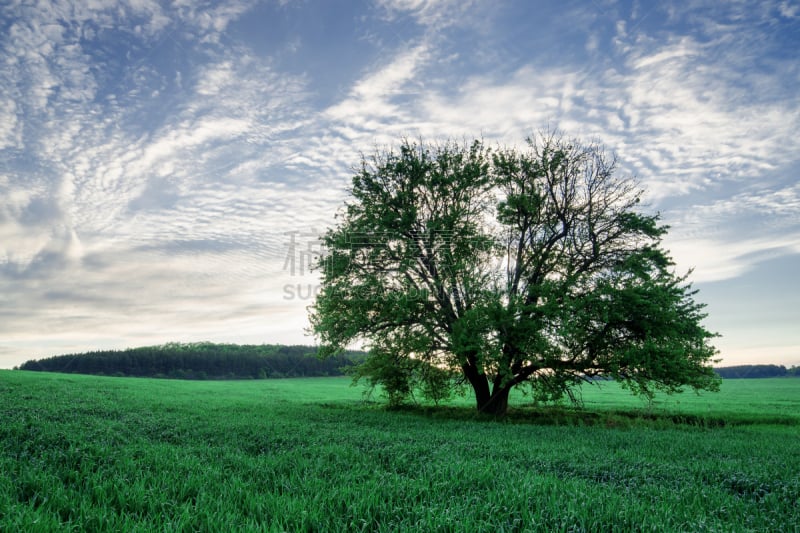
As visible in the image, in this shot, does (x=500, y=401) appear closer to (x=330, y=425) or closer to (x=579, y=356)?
(x=579, y=356)

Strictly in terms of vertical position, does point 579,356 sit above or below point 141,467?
above

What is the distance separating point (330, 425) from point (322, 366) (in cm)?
10121

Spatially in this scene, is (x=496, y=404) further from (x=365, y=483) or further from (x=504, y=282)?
(x=365, y=483)

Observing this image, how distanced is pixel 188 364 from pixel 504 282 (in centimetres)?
10423

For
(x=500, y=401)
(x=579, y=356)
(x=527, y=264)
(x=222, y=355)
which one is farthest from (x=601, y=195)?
(x=222, y=355)

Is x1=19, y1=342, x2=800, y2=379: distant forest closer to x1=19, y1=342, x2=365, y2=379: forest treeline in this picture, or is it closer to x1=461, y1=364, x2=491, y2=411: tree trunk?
x1=19, y1=342, x2=365, y2=379: forest treeline

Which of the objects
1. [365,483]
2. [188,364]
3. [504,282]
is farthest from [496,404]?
[188,364]

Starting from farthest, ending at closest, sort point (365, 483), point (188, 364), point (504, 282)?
point (188, 364), point (504, 282), point (365, 483)

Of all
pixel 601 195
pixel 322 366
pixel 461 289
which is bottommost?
pixel 322 366

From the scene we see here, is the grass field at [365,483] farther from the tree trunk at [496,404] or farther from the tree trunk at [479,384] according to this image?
the tree trunk at [479,384]

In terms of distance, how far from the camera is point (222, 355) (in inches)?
4409

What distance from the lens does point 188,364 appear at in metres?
107

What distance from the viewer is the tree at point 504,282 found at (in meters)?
20.0

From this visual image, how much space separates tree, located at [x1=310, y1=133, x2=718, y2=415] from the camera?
786 inches
